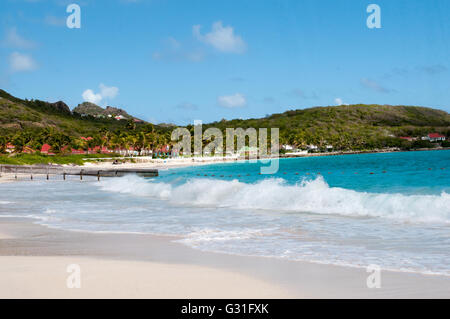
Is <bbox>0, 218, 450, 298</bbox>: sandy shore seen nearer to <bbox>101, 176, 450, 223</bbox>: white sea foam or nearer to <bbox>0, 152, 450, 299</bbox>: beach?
<bbox>0, 152, 450, 299</bbox>: beach

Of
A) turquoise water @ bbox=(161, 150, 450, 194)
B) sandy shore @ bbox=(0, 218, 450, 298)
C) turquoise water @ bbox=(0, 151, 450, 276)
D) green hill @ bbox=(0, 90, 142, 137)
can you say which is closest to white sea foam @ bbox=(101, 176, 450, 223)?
turquoise water @ bbox=(0, 151, 450, 276)

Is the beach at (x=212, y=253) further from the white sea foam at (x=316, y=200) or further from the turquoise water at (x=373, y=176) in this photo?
the turquoise water at (x=373, y=176)

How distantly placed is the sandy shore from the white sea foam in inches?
330

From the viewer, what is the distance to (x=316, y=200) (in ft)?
65.8

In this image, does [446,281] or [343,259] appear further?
[343,259]

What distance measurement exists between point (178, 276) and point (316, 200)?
43.4ft

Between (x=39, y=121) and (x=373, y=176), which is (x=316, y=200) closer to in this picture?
(x=373, y=176)

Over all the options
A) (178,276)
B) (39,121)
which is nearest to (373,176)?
(178,276)

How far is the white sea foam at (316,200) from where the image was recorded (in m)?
16.2

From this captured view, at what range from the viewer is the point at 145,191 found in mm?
30375

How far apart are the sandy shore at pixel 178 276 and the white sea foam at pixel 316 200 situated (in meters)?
8.38
